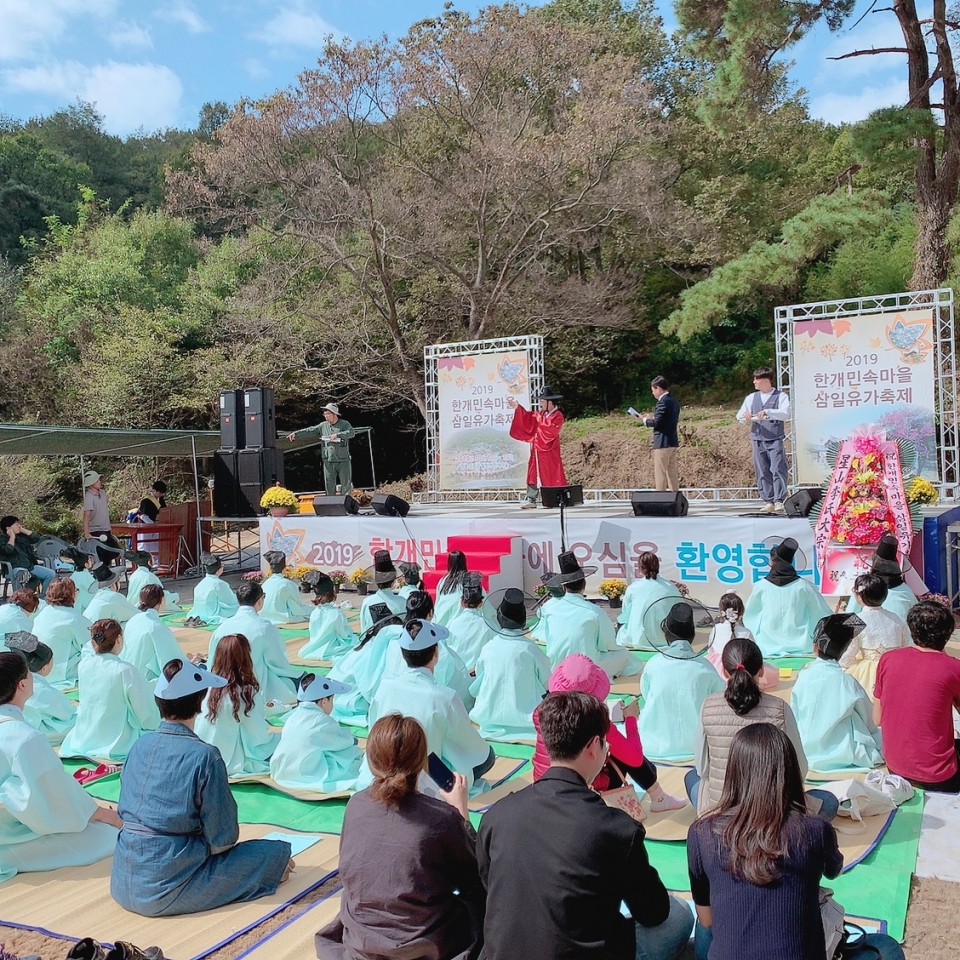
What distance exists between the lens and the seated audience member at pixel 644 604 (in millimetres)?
6477

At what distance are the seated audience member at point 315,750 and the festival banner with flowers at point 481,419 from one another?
299 inches

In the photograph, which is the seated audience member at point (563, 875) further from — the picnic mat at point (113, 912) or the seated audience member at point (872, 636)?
the seated audience member at point (872, 636)

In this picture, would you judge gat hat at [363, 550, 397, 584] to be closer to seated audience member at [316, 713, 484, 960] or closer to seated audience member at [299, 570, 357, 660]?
seated audience member at [299, 570, 357, 660]

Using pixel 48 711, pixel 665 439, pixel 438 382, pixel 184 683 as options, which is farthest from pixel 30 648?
pixel 438 382

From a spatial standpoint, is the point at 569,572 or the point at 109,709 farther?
the point at 569,572

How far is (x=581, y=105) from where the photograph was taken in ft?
53.7

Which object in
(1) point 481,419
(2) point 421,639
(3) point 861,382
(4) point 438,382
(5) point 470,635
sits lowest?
(5) point 470,635

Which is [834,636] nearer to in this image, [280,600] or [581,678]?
[581,678]

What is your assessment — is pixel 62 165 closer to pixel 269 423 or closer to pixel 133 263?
pixel 133 263

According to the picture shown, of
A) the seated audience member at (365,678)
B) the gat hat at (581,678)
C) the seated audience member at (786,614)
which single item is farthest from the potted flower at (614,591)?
the gat hat at (581,678)

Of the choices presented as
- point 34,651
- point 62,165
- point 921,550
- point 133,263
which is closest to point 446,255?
point 133,263

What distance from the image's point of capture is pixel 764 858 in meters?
1.96

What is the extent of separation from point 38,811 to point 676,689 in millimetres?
2930

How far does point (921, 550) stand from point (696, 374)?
1477 centimetres
